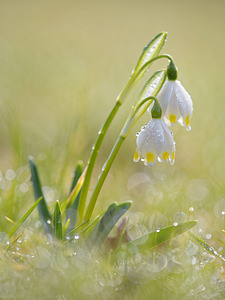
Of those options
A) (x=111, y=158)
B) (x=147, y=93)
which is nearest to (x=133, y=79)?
(x=147, y=93)

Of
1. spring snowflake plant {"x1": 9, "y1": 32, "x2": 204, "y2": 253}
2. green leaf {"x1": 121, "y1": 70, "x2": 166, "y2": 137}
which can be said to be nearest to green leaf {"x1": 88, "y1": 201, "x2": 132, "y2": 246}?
spring snowflake plant {"x1": 9, "y1": 32, "x2": 204, "y2": 253}

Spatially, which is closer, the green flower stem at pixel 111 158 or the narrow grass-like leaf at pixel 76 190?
the green flower stem at pixel 111 158

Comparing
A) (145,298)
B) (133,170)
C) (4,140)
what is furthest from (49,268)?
(4,140)

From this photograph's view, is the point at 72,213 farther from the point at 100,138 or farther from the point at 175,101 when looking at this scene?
the point at 175,101

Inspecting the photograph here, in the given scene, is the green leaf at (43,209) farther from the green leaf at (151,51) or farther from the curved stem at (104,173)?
the green leaf at (151,51)

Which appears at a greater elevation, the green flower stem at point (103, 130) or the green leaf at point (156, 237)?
the green flower stem at point (103, 130)

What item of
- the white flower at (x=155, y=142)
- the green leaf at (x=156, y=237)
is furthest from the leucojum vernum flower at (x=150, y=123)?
the green leaf at (x=156, y=237)

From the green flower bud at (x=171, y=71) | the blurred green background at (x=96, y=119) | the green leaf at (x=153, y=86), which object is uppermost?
the green flower bud at (x=171, y=71)

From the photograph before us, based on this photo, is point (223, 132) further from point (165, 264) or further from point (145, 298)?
point (145, 298)
